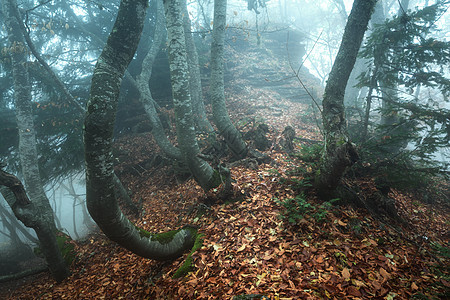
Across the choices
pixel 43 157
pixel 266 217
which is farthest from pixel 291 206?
pixel 43 157

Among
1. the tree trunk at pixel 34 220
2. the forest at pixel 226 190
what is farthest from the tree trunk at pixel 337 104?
the tree trunk at pixel 34 220

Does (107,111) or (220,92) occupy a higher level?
(220,92)

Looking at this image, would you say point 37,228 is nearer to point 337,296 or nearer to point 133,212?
point 133,212

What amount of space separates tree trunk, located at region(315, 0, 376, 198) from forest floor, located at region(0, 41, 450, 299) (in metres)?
0.57

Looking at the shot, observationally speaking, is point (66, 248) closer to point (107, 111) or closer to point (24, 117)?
point (24, 117)

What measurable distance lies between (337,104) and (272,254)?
9.81 feet

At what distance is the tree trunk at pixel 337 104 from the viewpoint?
344 cm

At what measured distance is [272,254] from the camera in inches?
121

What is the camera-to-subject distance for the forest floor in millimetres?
2588

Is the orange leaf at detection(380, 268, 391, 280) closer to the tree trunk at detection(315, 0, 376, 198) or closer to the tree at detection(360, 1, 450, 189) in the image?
the tree trunk at detection(315, 0, 376, 198)

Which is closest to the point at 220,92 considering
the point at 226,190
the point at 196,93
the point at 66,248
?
the point at 196,93

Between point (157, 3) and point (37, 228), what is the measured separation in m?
10.3

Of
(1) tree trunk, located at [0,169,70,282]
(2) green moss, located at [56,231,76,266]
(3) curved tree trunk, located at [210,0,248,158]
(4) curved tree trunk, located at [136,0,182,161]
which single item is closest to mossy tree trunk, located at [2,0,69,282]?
(2) green moss, located at [56,231,76,266]

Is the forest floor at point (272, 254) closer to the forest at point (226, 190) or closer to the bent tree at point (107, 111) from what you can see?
the forest at point (226, 190)
